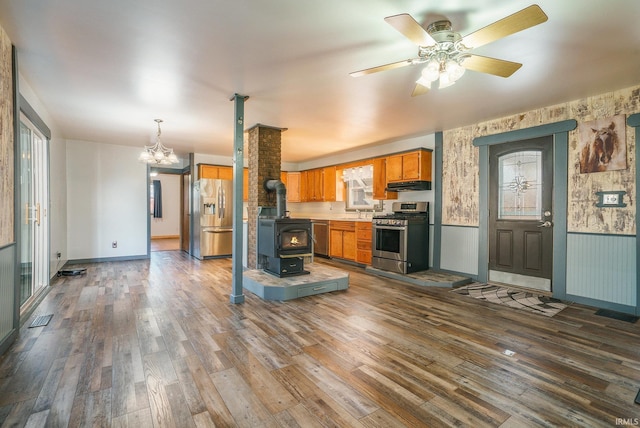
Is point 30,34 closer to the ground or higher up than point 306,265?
Answer: higher up

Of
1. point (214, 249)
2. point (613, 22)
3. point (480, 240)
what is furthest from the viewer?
A: point (214, 249)

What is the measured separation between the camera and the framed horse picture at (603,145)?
141 inches

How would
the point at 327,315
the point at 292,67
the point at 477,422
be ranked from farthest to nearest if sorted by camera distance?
the point at 327,315 < the point at 292,67 < the point at 477,422

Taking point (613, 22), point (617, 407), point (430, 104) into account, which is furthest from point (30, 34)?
point (617, 407)

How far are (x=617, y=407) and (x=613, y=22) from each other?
8.69 feet

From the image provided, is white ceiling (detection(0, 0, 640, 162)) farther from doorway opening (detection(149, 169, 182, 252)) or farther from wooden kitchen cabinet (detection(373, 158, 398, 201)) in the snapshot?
doorway opening (detection(149, 169, 182, 252))

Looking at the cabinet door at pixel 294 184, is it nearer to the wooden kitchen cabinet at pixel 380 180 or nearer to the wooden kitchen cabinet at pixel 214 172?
the wooden kitchen cabinet at pixel 214 172

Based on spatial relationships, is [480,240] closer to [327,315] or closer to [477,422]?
[327,315]

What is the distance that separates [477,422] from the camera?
1.71m

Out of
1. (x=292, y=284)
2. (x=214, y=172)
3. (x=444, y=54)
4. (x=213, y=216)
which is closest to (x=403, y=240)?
(x=292, y=284)

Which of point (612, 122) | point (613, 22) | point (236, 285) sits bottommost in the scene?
point (236, 285)

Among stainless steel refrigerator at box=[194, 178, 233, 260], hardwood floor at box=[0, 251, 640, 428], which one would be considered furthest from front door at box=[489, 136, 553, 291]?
stainless steel refrigerator at box=[194, 178, 233, 260]

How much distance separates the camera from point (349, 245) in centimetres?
658

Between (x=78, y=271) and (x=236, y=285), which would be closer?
(x=236, y=285)
